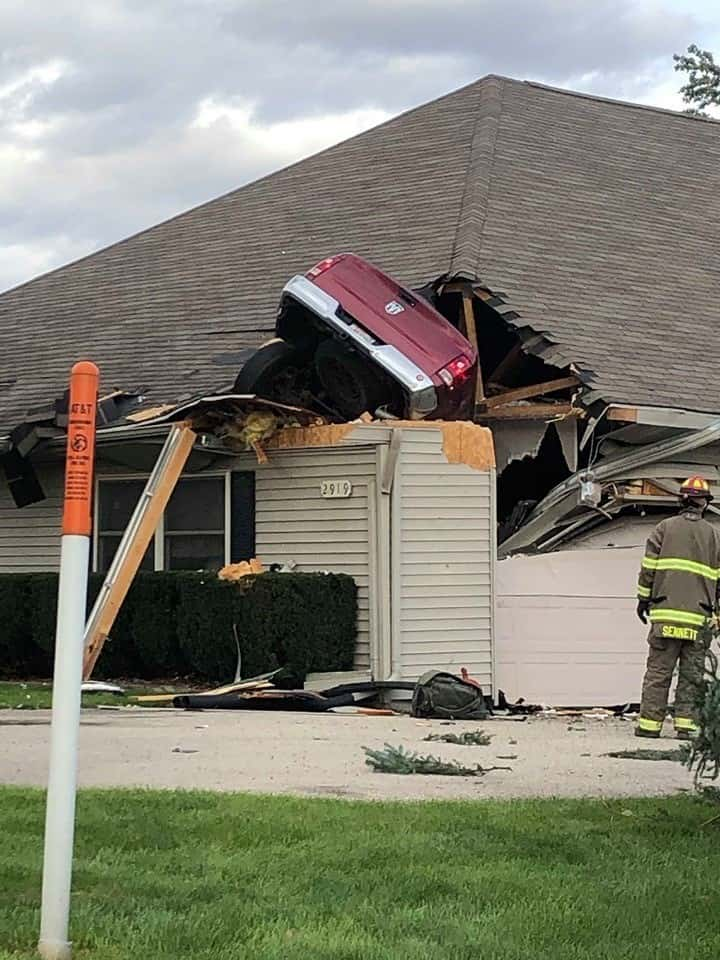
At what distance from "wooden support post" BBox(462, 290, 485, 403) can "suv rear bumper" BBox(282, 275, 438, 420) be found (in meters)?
1.58

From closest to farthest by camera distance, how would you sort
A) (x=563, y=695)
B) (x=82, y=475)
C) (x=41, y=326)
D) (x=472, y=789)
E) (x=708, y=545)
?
1. (x=82, y=475)
2. (x=472, y=789)
3. (x=708, y=545)
4. (x=563, y=695)
5. (x=41, y=326)

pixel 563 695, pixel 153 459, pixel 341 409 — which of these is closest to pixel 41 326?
pixel 153 459

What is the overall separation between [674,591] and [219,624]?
4.61 m

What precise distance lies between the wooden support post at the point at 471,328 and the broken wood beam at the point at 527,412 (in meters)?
0.18

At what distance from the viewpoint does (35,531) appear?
15.9 m

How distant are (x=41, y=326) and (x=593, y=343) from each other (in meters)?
7.52

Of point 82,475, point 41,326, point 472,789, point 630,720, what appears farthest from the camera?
point 41,326

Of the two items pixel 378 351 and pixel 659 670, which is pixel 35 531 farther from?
pixel 659 670

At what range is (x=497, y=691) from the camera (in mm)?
13750

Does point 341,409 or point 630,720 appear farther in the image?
point 341,409

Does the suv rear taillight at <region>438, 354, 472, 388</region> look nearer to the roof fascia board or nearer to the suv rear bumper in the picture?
the suv rear bumper

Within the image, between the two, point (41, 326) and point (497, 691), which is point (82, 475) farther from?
point (41, 326)

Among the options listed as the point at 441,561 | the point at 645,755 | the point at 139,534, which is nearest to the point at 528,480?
the point at 441,561

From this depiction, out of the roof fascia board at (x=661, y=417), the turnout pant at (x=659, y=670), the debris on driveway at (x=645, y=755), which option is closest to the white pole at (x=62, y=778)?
the debris on driveway at (x=645, y=755)
